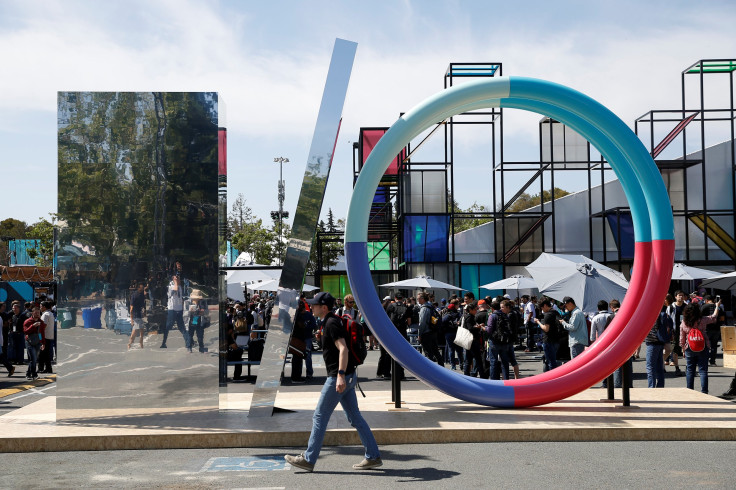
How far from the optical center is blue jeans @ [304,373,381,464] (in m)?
6.71

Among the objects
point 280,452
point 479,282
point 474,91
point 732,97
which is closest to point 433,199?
point 479,282

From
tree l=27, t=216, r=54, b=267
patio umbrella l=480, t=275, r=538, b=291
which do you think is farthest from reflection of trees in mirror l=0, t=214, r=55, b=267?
patio umbrella l=480, t=275, r=538, b=291

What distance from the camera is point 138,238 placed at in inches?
356

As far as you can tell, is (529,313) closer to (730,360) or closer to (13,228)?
(730,360)

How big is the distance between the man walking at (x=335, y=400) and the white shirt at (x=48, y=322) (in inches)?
408

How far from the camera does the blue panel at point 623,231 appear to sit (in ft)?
102

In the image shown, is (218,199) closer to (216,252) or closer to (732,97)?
(216,252)

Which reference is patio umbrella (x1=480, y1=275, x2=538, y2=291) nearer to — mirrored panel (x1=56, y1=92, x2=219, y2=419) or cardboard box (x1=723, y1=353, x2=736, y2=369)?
cardboard box (x1=723, y1=353, x2=736, y2=369)

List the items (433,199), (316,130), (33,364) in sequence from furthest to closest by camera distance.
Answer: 1. (433,199)
2. (33,364)
3. (316,130)

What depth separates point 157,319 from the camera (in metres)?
8.96

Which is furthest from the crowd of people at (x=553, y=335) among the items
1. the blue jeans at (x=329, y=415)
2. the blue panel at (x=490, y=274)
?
the blue panel at (x=490, y=274)

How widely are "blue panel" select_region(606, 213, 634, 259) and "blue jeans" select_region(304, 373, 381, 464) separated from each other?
26182 mm

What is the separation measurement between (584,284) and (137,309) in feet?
30.0

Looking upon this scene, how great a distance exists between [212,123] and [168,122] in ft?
1.76
